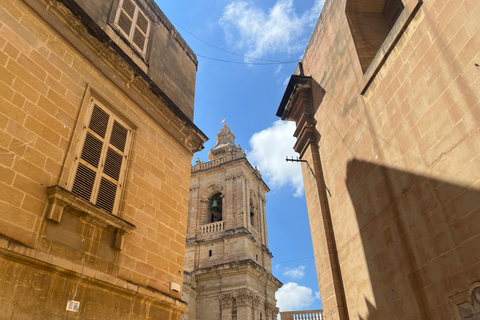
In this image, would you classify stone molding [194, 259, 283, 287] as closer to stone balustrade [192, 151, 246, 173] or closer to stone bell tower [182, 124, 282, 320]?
stone bell tower [182, 124, 282, 320]

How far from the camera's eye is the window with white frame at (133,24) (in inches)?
304

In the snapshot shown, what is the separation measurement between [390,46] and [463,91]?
2.23 meters

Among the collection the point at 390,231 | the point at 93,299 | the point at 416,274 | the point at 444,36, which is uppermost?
the point at 444,36

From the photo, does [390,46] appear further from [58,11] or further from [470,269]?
[58,11]

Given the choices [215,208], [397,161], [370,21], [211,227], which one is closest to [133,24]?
[370,21]

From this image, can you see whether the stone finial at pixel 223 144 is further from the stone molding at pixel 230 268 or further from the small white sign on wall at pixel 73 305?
the small white sign on wall at pixel 73 305

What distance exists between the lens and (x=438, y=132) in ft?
17.8

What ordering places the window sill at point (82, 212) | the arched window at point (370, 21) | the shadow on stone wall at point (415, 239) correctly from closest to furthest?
the window sill at point (82, 212) → the shadow on stone wall at point (415, 239) → the arched window at point (370, 21)

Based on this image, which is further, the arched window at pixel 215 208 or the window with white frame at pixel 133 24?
the arched window at pixel 215 208

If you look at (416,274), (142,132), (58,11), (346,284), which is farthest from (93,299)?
(346,284)

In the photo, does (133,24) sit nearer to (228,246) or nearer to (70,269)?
(70,269)

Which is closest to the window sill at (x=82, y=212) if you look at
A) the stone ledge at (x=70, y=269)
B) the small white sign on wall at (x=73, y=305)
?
the stone ledge at (x=70, y=269)

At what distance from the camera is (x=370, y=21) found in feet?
29.8

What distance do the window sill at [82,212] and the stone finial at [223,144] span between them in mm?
28757
